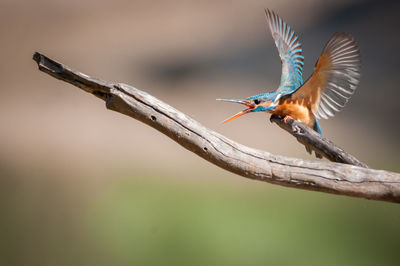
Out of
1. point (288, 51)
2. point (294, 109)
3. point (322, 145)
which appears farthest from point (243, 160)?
point (288, 51)

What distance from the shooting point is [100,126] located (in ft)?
11.1

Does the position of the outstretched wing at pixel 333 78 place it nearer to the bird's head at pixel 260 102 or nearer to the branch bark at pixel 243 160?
the bird's head at pixel 260 102

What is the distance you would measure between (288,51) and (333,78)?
0.27 m

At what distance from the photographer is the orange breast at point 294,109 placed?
1.43m

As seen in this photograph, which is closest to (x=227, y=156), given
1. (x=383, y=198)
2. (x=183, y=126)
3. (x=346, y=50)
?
(x=183, y=126)

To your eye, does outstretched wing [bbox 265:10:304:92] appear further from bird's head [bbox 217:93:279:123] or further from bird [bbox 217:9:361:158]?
bird's head [bbox 217:93:279:123]

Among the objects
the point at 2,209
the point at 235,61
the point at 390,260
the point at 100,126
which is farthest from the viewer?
the point at 235,61

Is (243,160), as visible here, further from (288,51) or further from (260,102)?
(288,51)

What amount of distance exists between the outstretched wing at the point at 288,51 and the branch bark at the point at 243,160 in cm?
48

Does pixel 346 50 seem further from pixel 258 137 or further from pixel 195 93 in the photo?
pixel 195 93

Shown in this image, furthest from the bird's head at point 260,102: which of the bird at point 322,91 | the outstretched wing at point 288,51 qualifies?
the outstretched wing at point 288,51

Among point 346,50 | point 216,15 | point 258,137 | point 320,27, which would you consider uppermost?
point 216,15

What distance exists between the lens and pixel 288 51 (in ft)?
5.39

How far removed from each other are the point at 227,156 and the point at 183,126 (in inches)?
4.8
